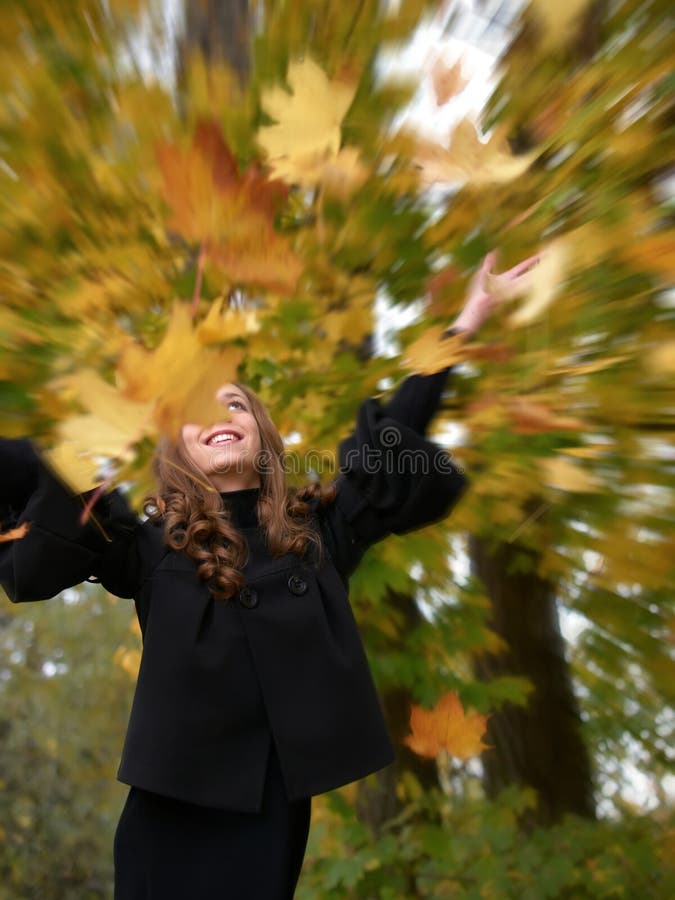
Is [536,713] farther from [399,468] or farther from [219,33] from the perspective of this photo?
[219,33]

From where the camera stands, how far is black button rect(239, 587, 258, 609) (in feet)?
5.36

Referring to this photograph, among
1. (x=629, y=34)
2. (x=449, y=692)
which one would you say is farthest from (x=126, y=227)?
(x=449, y=692)

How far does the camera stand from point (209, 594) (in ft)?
5.39

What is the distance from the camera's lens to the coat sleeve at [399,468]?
156 cm

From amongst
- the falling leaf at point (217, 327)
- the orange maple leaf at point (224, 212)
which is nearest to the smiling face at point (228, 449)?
the orange maple leaf at point (224, 212)

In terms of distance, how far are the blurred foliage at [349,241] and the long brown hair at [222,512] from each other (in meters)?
0.08

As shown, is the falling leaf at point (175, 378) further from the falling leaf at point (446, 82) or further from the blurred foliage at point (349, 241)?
the falling leaf at point (446, 82)

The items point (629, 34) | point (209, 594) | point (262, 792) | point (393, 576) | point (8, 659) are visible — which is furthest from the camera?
point (8, 659)

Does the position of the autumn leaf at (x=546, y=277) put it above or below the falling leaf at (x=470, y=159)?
below

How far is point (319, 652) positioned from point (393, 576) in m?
0.60

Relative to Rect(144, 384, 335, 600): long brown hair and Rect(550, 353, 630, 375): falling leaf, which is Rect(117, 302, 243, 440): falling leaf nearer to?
Rect(550, 353, 630, 375): falling leaf

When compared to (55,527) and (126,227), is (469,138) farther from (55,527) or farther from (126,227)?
(55,527)

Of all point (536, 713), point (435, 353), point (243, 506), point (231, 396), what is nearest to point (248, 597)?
point (243, 506)

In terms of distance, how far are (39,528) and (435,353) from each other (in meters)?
0.69
